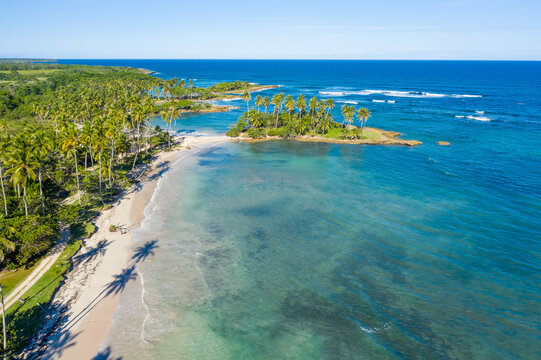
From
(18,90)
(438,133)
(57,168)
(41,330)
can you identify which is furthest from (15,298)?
(18,90)

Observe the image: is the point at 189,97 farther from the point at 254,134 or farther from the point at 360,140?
the point at 360,140

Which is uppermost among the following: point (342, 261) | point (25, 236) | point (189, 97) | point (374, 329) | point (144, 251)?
point (189, 97)

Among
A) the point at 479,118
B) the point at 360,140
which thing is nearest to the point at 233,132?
the point at 360,140

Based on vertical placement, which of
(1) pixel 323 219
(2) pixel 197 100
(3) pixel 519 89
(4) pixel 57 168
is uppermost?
(3) pixel 519 89

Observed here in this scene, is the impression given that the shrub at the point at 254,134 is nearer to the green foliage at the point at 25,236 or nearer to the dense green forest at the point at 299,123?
the dense green forest at the point at 299,123

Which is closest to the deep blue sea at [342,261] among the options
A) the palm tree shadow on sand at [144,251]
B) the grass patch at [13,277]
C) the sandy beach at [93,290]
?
the palm tree shadow on sand at [144,251]

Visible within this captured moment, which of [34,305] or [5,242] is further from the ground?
[5,242]

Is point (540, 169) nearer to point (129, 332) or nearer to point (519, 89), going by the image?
point (129, 332)
